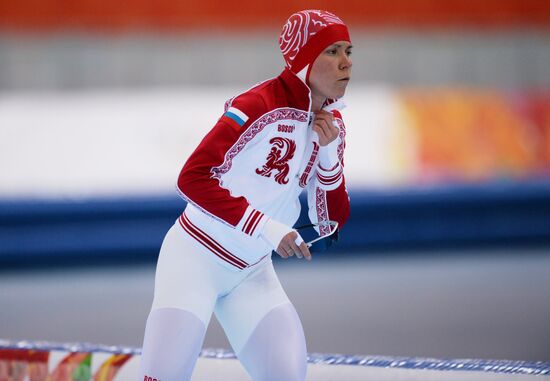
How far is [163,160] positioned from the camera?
25.0 ft

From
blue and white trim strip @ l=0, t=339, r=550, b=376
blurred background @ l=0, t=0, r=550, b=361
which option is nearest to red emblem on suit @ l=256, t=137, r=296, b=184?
blue and white trim strip @ l=0, t=339, r=550, b=376

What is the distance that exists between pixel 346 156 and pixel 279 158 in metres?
5.09

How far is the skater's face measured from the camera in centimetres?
263

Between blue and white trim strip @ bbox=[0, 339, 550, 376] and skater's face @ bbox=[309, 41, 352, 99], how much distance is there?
3.93 feet

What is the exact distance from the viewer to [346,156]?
768 centimetres

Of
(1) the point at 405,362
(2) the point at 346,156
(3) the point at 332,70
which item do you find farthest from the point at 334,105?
(2) the point at 346,156

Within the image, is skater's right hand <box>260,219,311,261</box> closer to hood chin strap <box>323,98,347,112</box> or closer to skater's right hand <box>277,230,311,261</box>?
skater's right hand <box>277,230,311,261</box>

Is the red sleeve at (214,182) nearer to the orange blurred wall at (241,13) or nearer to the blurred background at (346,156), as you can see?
the blurred background at (346,156)

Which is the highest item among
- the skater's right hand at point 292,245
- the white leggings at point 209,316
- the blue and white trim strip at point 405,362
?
the skater's right hand at point 292,245

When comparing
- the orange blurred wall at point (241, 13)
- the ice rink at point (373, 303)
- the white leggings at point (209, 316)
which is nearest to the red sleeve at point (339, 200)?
the white leggings at point (209, 316)

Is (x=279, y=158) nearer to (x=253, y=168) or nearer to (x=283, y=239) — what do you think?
(x=253, y=168)

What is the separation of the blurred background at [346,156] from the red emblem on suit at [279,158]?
9.42ft

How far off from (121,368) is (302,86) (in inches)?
59.1

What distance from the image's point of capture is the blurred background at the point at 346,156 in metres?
6.41
